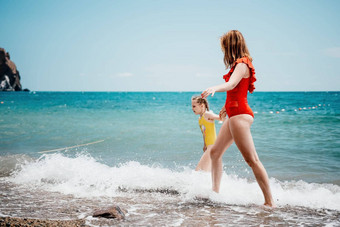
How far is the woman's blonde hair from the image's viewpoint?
12.4 feet

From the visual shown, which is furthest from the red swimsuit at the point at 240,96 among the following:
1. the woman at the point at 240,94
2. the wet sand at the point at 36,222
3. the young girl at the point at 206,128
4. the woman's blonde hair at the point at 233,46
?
the wet sand at the point at 36,222

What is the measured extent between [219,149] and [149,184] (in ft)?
5.90

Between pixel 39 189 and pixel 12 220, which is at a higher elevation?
pixel 12 220

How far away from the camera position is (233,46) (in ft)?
12.5

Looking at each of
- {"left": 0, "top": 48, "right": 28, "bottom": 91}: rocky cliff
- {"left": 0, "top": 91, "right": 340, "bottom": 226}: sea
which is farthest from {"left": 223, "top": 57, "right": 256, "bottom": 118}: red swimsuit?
{"left": 0, "top": 48, "right": 28, "bottom": 91}: rocky cliff

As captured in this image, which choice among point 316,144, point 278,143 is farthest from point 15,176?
point 316,144

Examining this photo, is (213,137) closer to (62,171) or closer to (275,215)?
(275,215)

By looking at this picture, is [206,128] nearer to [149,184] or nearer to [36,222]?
[149,184]

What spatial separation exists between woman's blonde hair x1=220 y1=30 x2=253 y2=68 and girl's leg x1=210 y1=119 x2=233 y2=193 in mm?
845

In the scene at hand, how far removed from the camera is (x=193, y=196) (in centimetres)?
468

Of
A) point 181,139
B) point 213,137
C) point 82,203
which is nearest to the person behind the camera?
point 82,203

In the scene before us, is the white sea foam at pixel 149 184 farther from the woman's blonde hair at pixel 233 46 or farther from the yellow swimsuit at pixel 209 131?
the woman's blonde hair at pixel 233 46

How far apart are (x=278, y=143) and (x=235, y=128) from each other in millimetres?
7796

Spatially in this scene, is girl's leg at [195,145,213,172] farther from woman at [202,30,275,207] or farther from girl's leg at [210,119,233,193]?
woman at [202,30,275,207]
